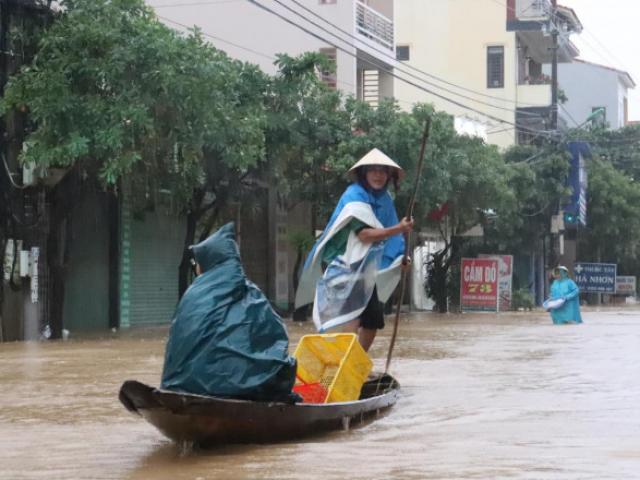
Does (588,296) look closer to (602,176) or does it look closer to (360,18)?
(602,176)

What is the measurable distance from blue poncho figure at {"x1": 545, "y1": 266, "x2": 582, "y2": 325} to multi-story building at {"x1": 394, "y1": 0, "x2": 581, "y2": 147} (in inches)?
846

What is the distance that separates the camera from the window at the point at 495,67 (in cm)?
4712

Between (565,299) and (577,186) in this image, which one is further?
(577,186)

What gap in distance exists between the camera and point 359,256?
30.9ft

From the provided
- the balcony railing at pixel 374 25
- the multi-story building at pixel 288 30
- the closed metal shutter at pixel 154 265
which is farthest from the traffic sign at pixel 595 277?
the closed metal shutter at pixel 154 265

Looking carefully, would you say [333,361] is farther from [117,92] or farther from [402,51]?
[402,51]

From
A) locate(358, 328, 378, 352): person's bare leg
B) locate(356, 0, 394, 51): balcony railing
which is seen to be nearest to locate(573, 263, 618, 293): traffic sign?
locate(356, 0, 394, 51): balcony railing

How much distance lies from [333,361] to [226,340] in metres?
2.14

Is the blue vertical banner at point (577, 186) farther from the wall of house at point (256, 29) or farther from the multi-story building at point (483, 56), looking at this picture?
the wall of house at point (256, 29)

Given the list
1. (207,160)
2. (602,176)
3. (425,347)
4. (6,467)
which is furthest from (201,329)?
(602,176)

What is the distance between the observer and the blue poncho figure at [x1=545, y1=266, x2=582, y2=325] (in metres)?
23.9

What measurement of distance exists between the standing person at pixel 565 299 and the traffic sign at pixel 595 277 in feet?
64.8

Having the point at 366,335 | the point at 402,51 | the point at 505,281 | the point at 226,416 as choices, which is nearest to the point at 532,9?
the point at 402,51

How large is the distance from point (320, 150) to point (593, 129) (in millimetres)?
27698
